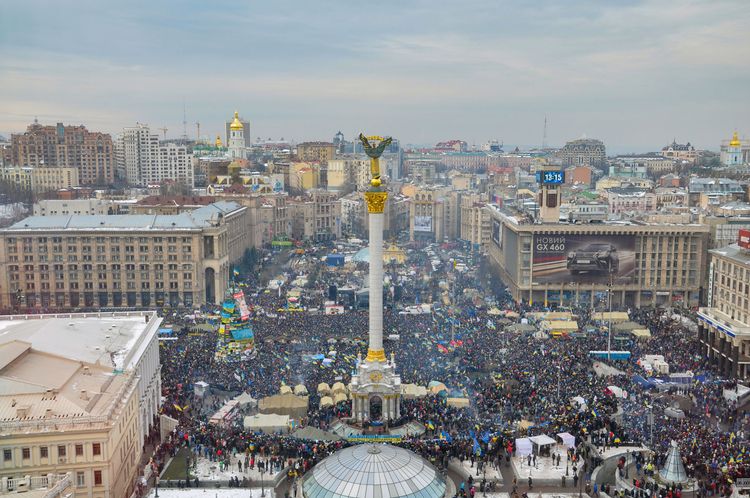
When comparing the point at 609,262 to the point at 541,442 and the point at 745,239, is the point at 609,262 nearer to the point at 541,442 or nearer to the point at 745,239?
the point at 745,239

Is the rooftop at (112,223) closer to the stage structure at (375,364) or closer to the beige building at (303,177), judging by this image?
the stage structure at (375,364)

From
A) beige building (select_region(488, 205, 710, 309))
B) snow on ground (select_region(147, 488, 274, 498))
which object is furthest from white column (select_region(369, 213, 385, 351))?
beige building (select_region(488, 205, 710, 309))

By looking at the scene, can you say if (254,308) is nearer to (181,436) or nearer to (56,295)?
(56,295)

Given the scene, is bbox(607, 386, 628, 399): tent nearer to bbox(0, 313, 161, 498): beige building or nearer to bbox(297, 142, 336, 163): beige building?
bbox(0, 313, 161, 498): beige building

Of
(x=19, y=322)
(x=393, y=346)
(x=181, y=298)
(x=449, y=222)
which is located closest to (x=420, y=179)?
(x=449, y=222)

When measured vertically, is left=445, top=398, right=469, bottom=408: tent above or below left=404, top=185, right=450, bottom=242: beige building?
below

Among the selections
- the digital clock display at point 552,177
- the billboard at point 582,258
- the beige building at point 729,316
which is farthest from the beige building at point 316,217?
the beige building at point 729,316

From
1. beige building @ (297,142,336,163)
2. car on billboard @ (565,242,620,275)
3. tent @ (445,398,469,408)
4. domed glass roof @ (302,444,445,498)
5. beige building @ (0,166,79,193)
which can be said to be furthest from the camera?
beige building @ (297,142,336,163)
